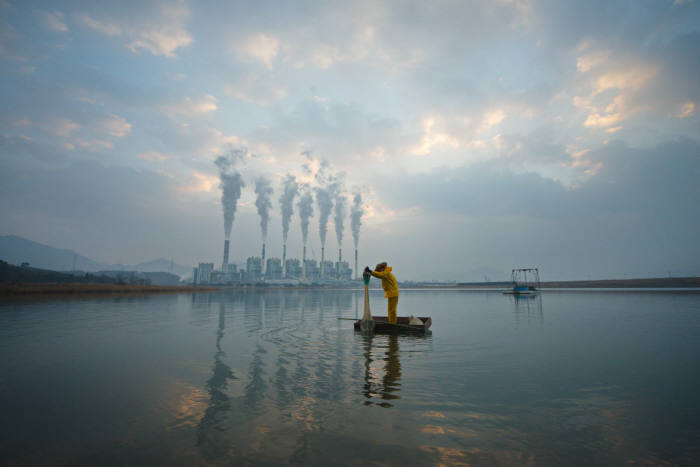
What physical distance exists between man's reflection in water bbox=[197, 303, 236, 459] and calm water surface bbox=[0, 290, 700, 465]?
39 millimetres

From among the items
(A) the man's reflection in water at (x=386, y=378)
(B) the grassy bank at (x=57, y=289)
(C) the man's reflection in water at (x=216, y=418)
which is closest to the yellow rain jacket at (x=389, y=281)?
(A) the man's reflection in water at (x=386, y=378)

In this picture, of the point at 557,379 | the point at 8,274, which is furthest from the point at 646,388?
the point at 8,274

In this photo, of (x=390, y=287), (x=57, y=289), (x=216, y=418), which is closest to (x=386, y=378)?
(x=216, y=418)

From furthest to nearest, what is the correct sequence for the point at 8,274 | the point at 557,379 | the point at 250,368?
the point at 8,274
the point at 250,368
the point at 557,379

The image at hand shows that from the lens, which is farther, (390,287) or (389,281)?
(390,287)

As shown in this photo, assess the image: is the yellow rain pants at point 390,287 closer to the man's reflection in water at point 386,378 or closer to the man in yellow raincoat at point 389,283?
the man in yellow raincoat at point 389,283

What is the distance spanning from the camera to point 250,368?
10.1m

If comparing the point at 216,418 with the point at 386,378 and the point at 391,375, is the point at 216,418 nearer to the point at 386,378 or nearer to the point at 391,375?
the point at 386,378

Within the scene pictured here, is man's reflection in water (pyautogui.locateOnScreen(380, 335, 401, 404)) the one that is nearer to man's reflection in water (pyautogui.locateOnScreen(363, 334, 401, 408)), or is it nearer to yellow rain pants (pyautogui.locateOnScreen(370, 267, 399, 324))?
man's reflection in water (pyautogui.locateOnScreen(363, 334, 401, 408))

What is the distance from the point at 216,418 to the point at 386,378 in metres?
4.77

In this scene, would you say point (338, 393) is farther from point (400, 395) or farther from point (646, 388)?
point (646, 388)

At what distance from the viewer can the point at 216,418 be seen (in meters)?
6.25

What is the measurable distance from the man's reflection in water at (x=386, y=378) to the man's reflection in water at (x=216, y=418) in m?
3.10

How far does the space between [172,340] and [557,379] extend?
16.0 metres
